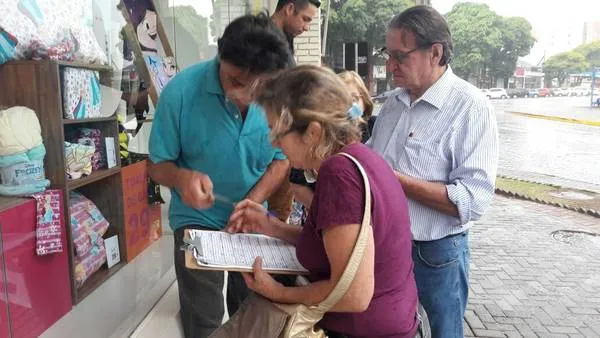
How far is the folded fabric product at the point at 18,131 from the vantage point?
2088mm

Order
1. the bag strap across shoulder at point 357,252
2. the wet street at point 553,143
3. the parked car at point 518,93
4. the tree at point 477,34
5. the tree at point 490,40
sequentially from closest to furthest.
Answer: the bag strap across shoulder at point 357,252
the tree at point 477,34
the tree at point 490,40
the wet street at point 553,143
the parked car at point 518,93

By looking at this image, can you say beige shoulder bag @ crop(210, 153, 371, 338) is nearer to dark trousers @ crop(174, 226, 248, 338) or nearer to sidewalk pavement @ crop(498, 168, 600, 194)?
dark trousers @ crop(174, 226, 248, 338)

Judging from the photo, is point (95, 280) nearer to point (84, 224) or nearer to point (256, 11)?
point (84, 224)

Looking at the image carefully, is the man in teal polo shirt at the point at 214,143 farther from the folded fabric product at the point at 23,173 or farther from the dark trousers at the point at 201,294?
the folded fabric product at the point at 23,173

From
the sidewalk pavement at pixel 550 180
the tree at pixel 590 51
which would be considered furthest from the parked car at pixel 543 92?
the sidewalk pavement at pixel 550 180

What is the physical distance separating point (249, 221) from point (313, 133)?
518mm

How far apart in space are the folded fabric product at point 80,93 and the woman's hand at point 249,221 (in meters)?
1.23

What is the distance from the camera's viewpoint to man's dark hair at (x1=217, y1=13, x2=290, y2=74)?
162cm

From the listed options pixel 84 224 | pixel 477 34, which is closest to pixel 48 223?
pixel 84 224

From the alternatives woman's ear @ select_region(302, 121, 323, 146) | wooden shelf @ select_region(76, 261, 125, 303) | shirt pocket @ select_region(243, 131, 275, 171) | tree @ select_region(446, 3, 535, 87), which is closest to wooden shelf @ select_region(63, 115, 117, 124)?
wooden shelf @ select_region(76, 261, 125, 303)

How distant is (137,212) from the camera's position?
10.6ft

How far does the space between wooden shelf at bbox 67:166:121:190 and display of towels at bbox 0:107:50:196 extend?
23 cm

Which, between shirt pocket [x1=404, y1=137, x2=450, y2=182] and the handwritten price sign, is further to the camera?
the handwritten price sign

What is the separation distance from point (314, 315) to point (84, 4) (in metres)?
2.22
